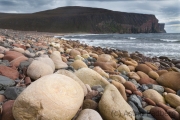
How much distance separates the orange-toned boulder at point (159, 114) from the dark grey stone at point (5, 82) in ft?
5.53

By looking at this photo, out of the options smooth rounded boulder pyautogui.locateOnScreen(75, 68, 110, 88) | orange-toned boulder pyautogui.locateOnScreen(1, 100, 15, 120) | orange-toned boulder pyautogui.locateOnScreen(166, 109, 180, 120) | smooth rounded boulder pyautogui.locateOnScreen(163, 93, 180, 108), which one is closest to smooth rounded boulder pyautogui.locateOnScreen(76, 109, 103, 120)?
orange-toned boulder pyautogui.locateOnScreen(1, 100, 15, 120)

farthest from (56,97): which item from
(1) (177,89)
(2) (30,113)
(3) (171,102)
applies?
(1) (177,89)

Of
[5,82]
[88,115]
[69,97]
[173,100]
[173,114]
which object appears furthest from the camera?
[173,100]

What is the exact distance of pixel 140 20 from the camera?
312 ft

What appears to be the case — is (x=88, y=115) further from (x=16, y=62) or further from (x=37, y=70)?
(x=16, y=62)

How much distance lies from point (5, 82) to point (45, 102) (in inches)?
35.6

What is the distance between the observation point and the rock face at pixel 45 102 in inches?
59.6

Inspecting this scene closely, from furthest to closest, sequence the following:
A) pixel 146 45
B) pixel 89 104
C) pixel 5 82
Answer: pixel 146 45 < pixel 5 82 < pixel 89 104

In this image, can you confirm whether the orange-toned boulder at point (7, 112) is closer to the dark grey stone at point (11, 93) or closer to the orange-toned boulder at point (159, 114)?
the dark grey stone at point (11, 93)

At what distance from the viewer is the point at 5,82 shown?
2197mm

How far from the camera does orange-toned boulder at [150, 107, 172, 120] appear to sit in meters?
2.27

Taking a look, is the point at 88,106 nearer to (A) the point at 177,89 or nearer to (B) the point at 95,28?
(A) the point at 177,89

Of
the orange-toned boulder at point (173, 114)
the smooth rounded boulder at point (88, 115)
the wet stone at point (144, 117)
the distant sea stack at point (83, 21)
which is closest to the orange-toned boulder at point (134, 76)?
the orange-toned boulder at point (173, 114)

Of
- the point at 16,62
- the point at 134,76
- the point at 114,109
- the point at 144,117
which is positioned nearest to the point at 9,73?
the point at 16,62
